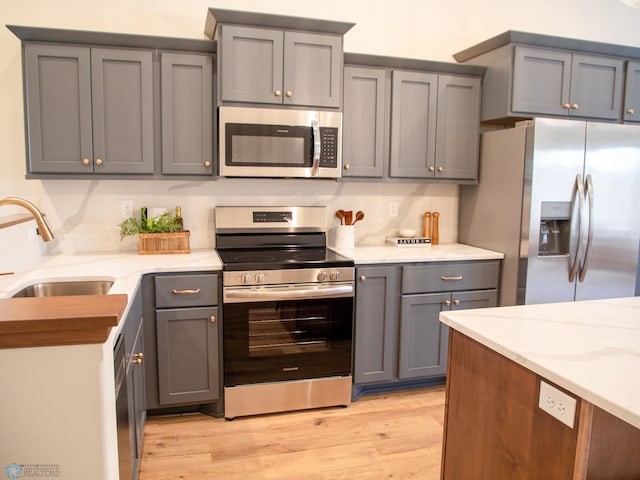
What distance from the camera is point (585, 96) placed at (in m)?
3.21

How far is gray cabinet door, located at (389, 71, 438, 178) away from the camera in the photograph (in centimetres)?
310

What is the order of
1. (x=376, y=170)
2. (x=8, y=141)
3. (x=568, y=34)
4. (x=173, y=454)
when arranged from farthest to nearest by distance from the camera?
1. (x=568, y=34)
2. (x=376, y=170)
3. (x=8, y=141)
4. (x=173, y=454)

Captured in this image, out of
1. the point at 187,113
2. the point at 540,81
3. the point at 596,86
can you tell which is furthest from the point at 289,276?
the point at 596,86

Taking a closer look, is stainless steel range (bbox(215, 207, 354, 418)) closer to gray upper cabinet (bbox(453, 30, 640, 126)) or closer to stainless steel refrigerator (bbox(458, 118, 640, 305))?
stainless steel refrigerator (bbox(458, 118, 640, 305))

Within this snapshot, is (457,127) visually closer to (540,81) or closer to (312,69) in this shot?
(540,81)

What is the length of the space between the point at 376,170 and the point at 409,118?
401mm

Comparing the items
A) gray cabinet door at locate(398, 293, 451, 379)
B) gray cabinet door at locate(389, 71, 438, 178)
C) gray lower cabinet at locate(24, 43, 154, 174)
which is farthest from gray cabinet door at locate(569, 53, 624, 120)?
gray lower cabinet at locate(24, 43, 154, 174)

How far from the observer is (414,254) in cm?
299

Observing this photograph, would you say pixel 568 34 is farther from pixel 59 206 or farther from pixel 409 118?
pixel 59 206

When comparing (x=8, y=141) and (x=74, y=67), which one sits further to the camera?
(x=8, y=141)

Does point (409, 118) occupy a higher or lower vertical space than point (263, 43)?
lower

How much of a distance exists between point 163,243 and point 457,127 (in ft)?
6.65

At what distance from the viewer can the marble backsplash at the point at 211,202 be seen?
2936 millimetres

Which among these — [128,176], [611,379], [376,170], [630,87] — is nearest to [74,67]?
[128,176]
